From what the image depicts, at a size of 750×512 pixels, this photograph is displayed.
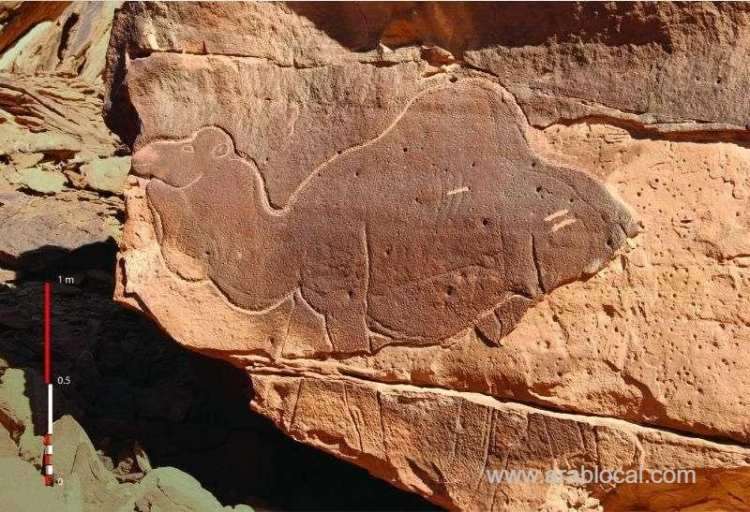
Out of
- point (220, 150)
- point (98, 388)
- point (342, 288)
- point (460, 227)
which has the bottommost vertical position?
point (98, 388)

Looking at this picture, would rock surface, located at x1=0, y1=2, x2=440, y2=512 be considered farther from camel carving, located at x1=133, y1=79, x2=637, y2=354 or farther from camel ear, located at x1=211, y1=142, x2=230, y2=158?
camel ear, located at x1=211, y1=142, x2=230, y2=158

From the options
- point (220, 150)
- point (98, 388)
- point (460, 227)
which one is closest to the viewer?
point (460, 227)

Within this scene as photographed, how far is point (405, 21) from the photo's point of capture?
2838 millimetres

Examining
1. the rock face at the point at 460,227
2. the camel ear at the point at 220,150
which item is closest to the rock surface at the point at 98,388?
the rock face at the point at 460,227

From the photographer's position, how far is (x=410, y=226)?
9.16 ft

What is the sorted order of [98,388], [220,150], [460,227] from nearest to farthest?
[460,227] → [220,150] → [98,388]

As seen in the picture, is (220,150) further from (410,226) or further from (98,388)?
(98,388)

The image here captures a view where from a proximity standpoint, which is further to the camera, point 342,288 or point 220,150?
point 220,150

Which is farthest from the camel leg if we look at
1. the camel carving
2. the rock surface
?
the rock surface

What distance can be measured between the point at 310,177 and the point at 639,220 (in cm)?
112

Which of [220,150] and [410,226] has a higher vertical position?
[220,150]

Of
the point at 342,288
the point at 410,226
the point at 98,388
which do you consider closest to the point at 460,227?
the point at 410,226

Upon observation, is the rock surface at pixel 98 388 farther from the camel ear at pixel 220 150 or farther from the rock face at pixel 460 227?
the camel ear at pixel 220 150

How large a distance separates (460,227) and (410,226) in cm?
17
